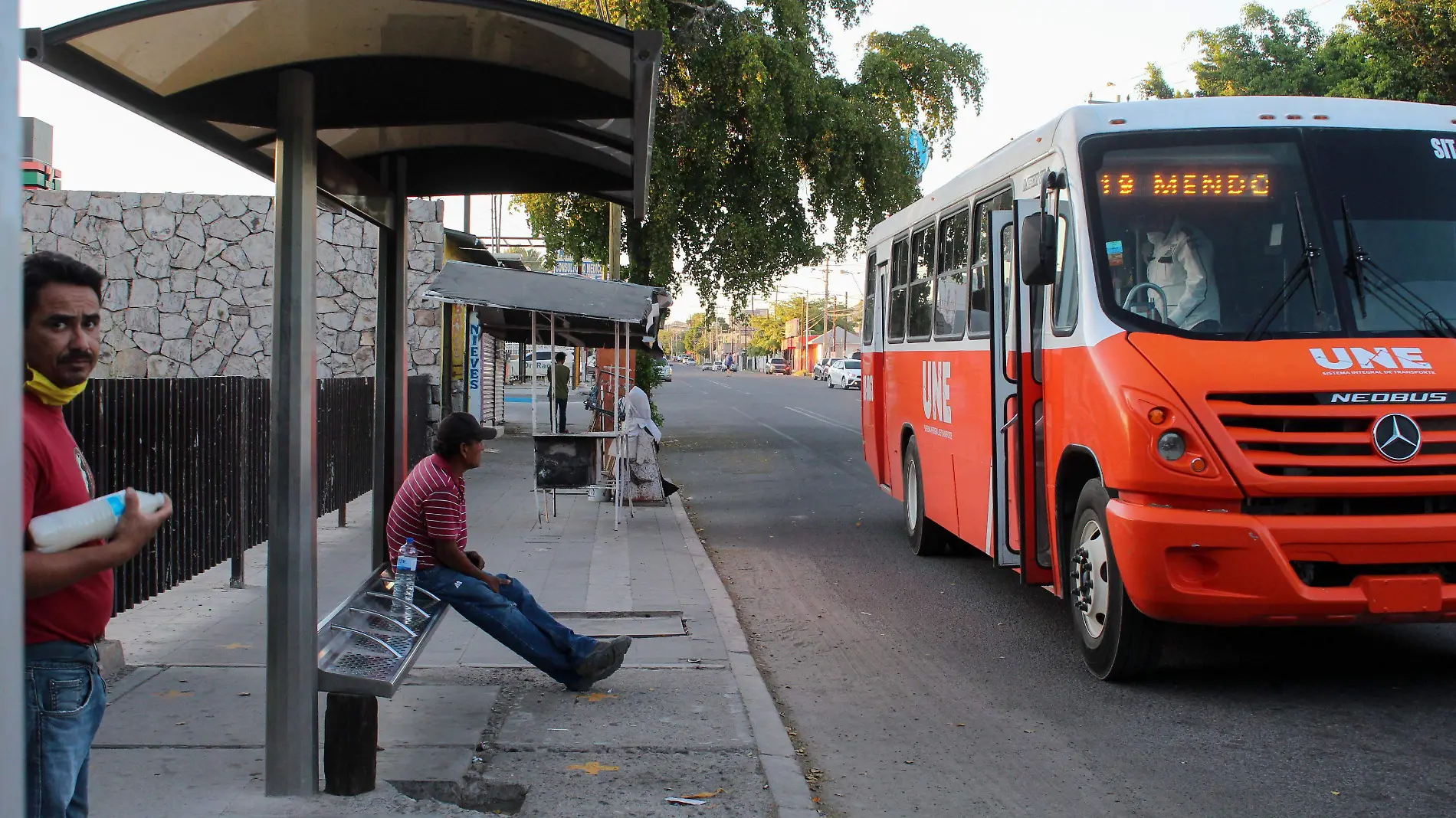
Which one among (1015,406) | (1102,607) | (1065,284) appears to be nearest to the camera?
(1102,607)

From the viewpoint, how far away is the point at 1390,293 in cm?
613

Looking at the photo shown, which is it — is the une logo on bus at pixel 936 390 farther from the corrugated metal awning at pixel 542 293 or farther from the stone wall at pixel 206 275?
the stone wall at pixel 206 275

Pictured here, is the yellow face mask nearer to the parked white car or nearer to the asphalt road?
the asphalt road

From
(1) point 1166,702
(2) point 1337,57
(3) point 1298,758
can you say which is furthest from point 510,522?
(2) point 1337,57

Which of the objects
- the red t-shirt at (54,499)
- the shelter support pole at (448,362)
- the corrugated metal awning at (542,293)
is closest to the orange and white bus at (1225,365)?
the red t-shirt at (54,499)

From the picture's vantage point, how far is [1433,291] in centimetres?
616

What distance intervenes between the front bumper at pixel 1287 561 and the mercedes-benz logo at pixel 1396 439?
0.95 feet

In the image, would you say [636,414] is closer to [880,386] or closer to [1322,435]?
[880,386]

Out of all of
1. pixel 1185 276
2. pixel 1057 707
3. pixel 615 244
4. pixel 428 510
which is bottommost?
pixel 1057 707

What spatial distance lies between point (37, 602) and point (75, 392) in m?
0.49

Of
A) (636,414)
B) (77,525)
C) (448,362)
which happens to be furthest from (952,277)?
(448,362)

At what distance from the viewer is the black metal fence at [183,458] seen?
6.53 meters

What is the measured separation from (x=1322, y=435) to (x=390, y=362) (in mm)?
4285

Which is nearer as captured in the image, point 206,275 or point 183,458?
point 183,458
